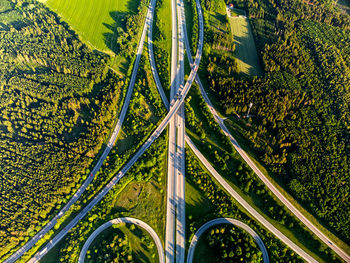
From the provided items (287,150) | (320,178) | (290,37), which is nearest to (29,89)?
(287,150)

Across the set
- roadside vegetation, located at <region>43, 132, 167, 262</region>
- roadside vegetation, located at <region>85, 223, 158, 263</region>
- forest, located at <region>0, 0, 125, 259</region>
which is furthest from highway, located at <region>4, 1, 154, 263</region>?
roadside vegetation, located at <region>85, 223, 158, 263</region>

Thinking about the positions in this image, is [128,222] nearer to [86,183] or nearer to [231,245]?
[86,183]

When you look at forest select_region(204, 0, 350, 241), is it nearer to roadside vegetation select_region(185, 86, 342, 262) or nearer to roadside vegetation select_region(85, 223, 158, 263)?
roadside vegetation select_region(185, 86, 342, 262)

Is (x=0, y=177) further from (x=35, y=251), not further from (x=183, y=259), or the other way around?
(x=183, y=259)

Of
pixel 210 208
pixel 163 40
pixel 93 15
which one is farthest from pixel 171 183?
pixel 93 15

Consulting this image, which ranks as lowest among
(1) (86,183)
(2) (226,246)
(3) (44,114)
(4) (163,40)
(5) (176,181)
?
(1) (86,183)

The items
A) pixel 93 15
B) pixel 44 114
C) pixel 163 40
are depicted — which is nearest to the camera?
pixel 44 114

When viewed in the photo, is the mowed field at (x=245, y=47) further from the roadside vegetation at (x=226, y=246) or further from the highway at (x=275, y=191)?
the roadside vegetation at (x=226, y=246)

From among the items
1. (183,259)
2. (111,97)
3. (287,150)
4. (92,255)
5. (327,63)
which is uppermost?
(327,63)
